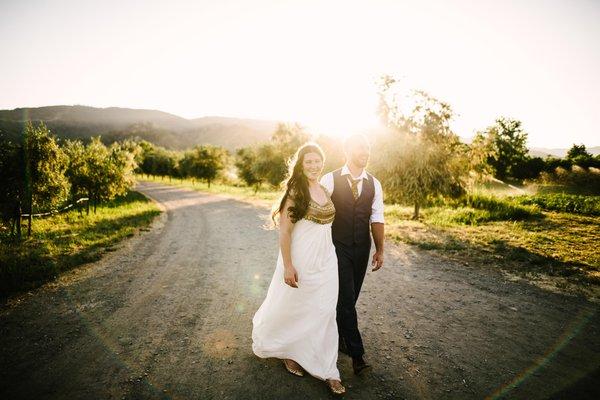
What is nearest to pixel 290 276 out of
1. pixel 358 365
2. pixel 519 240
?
pixel 358 365

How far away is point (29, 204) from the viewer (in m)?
11.4

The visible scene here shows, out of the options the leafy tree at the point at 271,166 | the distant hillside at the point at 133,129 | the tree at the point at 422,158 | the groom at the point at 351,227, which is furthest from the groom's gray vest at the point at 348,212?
the distant hillside at the point at 133,129

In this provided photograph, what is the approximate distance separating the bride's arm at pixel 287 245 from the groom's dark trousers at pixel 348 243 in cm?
60

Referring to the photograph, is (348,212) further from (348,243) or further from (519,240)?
(519,240)

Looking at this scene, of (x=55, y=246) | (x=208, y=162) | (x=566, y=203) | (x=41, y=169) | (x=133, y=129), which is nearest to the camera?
(x=55, y=246)

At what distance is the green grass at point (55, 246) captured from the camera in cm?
662

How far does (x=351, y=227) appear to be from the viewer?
3.72m

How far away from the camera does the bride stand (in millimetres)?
3467

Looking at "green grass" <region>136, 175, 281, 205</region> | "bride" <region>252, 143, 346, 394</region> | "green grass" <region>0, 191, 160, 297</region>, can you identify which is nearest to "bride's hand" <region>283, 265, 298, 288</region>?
"bride" <region>252, 143, 346, 394</region>

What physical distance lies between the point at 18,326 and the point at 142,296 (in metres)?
1.76

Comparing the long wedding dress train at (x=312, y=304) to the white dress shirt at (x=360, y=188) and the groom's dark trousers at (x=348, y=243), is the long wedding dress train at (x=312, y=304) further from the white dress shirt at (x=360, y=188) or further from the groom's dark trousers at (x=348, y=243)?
the white dress shirt at (x=360, y=188)

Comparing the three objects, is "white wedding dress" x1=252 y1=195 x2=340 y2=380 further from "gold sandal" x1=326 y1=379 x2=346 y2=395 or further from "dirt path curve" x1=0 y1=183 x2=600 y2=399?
"dirt path curve" x1=0 y1=183 x2=600 y2=399

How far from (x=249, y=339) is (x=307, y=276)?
164 cm

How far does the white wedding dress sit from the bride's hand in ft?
0.33
